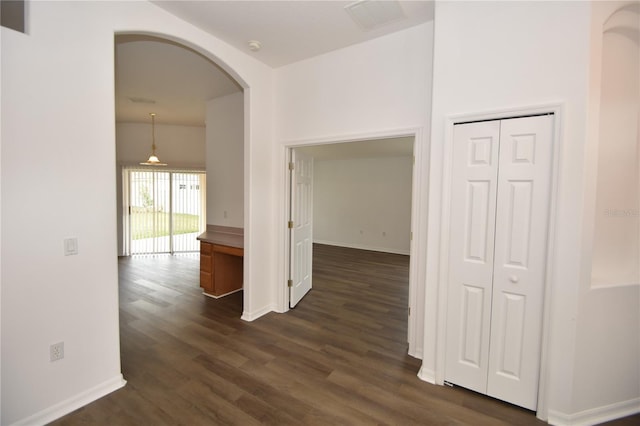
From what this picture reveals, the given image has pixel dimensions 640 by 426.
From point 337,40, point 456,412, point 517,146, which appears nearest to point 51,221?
point 337,40

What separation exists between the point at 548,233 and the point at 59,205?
328cm

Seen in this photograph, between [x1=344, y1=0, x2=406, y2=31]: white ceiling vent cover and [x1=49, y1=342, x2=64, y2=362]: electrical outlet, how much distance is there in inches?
130

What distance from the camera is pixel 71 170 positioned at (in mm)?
1957

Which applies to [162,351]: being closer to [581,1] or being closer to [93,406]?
[93,406]

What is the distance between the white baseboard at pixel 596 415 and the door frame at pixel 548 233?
0.07m

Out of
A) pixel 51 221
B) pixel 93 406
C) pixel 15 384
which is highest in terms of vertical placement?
pixel 51 221

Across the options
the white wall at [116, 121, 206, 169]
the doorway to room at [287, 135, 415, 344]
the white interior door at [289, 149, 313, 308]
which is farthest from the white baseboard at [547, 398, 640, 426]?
the white wall at [116, 121, 206, 169]

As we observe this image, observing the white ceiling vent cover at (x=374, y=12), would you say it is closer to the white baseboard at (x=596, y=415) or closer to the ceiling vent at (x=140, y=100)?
the white baseboard at (x=596, y=415)

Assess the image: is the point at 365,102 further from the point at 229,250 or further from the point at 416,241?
the point at 229,250

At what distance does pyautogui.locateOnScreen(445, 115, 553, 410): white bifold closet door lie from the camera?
199cm

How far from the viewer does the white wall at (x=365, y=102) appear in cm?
266

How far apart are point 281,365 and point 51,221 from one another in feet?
6.71

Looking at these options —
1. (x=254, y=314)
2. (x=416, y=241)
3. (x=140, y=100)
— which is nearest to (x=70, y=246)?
(x=254, y=314)

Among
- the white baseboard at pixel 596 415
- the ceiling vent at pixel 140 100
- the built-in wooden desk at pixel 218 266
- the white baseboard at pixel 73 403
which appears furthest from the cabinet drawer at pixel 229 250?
the white baseboard at pixel 596 415
